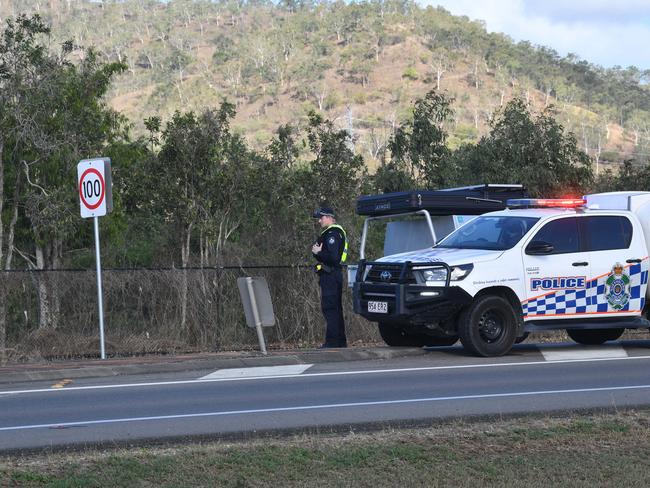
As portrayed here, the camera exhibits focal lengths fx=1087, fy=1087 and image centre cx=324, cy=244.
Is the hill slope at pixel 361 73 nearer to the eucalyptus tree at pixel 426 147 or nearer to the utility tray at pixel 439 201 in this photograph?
the eucalyptus tree at pixel 426 147

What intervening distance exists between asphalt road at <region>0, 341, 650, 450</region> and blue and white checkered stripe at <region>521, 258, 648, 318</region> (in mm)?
627

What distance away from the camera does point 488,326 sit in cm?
1412

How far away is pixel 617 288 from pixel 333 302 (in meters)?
3.96

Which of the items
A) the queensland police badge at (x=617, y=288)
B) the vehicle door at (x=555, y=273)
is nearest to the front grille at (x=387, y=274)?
the vehicle door at (x=555, y=273)

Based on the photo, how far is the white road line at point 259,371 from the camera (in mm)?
13039

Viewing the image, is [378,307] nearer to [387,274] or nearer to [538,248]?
[387,274]

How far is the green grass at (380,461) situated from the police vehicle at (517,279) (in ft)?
17.1

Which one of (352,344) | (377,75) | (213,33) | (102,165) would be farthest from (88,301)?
(213,33)

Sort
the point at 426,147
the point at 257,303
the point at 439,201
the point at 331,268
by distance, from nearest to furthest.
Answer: the point at 257,303, the point at 331,268, the point at 439,201, the point at 426,147

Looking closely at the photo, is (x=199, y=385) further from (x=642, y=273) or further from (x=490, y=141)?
(x=490, y=141)

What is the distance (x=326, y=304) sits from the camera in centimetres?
1572

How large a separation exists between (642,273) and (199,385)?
652 centimetres

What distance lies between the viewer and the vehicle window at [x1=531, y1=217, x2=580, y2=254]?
573 inches

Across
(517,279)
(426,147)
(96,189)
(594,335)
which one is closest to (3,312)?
(96,189)
